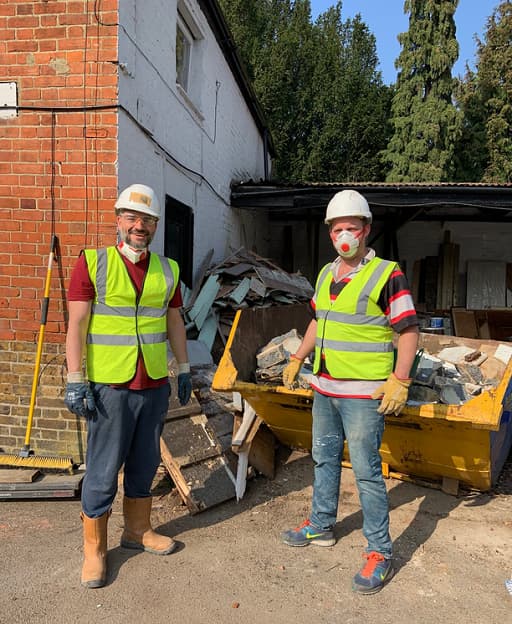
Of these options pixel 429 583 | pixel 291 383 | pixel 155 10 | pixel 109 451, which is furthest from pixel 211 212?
pixel 429 583

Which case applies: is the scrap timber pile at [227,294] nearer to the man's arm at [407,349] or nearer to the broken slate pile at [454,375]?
the broken slate pile at [454,375]

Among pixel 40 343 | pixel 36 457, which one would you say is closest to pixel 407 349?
pixel 40 343

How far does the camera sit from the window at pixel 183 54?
22.5ft

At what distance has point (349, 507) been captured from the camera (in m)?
3.75

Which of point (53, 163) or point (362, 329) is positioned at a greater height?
point (53, 163)

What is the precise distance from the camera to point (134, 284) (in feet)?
9.30

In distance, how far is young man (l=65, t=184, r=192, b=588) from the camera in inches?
107

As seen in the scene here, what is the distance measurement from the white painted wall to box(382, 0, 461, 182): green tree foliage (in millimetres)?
11085

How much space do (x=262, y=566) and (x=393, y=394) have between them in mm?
1364

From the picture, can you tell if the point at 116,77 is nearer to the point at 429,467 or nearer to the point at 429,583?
the point at 429,467

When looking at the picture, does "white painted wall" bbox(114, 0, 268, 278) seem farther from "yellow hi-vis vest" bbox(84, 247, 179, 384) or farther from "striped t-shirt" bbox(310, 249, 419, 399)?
"striped t-shirt" bbox(310, 249, 419, 399)

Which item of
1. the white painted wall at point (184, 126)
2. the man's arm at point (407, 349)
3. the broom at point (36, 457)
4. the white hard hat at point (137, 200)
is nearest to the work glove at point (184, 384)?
the white hard hat at point (137, 200)

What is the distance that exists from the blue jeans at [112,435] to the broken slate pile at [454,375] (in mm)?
1655

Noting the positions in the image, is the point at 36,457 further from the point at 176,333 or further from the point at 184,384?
the point at 176,333
